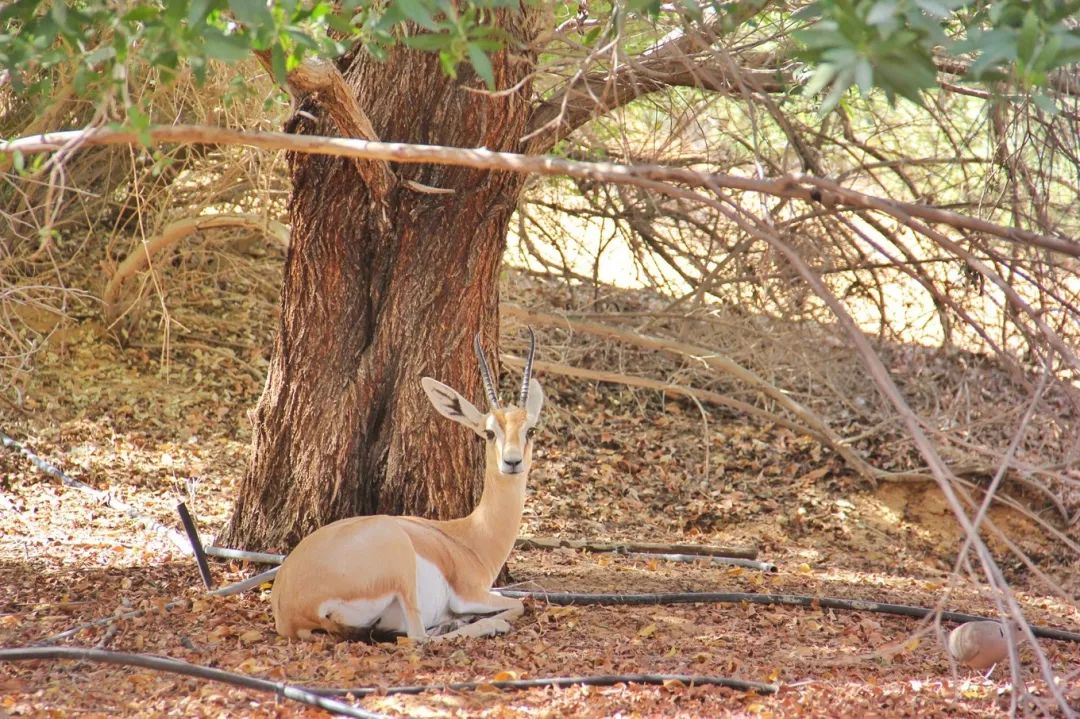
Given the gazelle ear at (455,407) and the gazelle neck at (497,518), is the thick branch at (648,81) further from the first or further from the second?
the gazelle neck at (497,518)

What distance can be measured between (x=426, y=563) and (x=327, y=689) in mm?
1061

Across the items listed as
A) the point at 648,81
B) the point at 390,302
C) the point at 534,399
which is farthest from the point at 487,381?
the point at 648,81

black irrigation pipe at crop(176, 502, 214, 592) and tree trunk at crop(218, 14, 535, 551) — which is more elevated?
tree trunk at crop(218, 14, 535, 551)

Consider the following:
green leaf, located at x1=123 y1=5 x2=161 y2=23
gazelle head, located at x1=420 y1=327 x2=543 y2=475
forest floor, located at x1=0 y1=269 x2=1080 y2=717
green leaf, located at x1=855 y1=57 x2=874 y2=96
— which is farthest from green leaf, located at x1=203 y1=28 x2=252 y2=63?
gazelle head, located at x1=420 y1=327 x2=543 y2=475

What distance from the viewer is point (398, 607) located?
5320 mm

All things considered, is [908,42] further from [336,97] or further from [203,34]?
[336,97]

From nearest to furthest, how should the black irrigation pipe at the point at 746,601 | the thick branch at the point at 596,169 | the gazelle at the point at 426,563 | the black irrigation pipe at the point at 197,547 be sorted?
1. the thick branch at the point at 596,169
2. the gazelle at the point at 426,563
3. the black irrigation pipe at the point at 197,547
4. the black irrigation pipe at the point at 746,601

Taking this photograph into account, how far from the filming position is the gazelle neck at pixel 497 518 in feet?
19.0

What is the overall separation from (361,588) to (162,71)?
2.59 metres

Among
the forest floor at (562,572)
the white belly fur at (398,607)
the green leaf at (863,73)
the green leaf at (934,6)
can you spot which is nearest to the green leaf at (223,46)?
the green leaf at (863,73)

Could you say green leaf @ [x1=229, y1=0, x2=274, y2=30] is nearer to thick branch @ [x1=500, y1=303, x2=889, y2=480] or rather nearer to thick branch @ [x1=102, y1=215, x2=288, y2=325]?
thick branch @ [x1=102, y1=215, x2=288, y2=325]

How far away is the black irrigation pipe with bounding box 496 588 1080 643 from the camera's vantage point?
604cm

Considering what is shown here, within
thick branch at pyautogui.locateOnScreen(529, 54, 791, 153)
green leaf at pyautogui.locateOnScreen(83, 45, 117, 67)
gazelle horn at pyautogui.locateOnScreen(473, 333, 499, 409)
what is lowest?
gazelle horn at pyautogui.locateOnScreen(473, 333, 499, 409)

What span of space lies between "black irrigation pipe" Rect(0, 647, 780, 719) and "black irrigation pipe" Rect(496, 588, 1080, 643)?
142 centimetres
